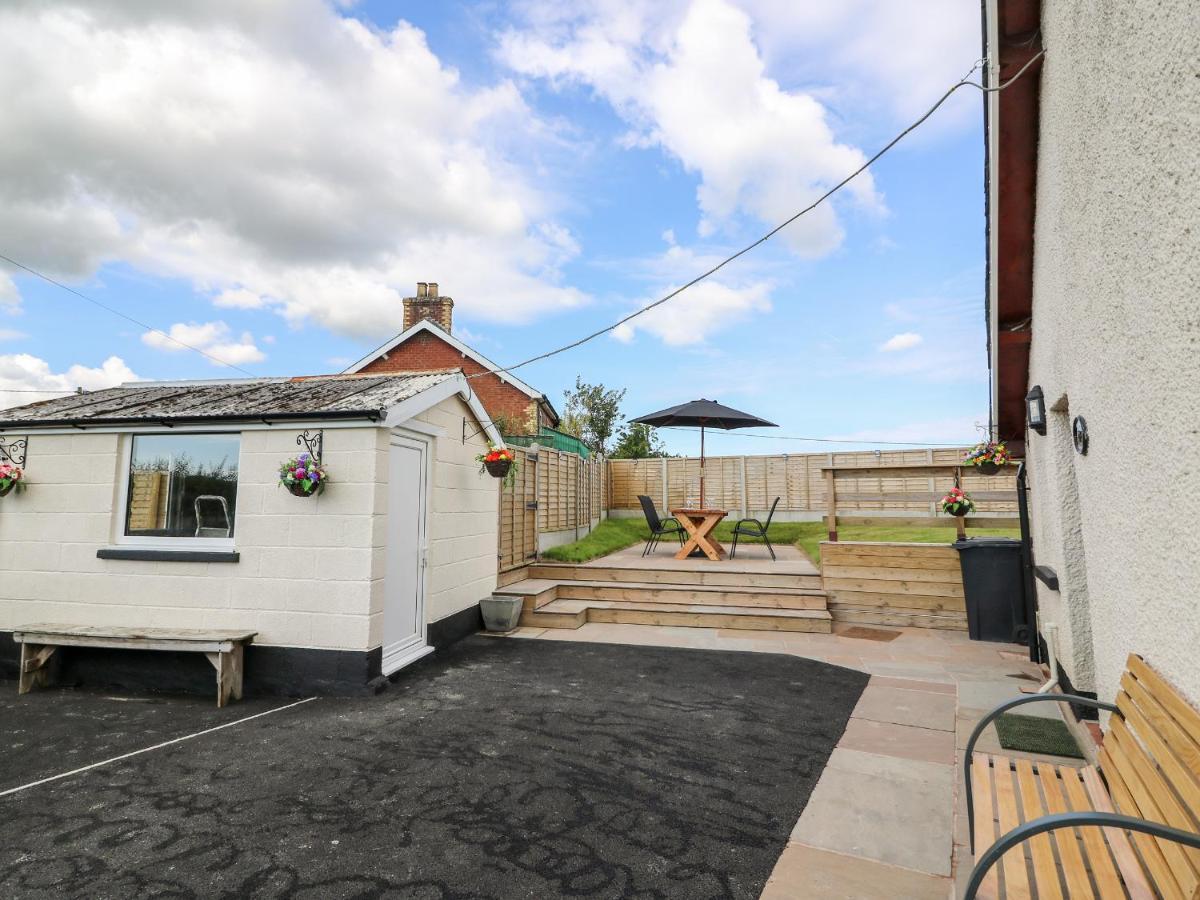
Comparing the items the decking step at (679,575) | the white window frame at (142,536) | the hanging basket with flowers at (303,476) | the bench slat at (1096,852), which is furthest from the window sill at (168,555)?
the bench slat at (1096,852)

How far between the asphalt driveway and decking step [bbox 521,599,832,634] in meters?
1.90

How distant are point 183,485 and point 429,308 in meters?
13.6

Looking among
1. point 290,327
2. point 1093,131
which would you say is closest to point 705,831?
point 1093,131

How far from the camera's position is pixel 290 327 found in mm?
15562

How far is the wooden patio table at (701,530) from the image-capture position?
9023mm

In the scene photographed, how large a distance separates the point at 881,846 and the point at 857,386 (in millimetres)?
20248

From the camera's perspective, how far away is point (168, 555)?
16.1 ft

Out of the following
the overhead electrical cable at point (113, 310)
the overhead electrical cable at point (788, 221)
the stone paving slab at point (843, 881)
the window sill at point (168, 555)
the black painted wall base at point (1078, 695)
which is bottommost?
the stone paving slab at point (843, 881)

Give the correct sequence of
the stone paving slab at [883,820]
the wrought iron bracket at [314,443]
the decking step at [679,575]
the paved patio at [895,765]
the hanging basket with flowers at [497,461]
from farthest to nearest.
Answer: the decking step at [679,575], the hanging basket with flowers at [497,461], the wrought iron bracket at [314,443], the stone paving slab at [883,820], the paved patio at [895,765]

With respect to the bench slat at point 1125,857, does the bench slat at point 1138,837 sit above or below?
above

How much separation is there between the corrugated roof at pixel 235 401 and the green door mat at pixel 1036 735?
193 inches

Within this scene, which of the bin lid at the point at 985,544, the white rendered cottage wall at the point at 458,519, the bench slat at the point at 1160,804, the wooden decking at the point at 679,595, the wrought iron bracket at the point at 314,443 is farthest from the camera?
the wooden decking at the point at 679,595

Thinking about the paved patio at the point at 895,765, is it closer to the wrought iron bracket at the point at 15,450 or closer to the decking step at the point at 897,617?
the decking step at the point at 897,617

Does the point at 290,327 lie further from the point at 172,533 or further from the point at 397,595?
the point at 397,595
